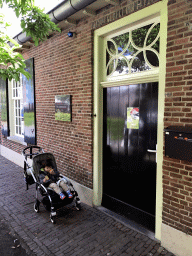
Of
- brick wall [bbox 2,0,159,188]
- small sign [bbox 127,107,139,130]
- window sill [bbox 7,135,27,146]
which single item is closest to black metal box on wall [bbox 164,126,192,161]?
small sign [bbox 127,107,139,130]

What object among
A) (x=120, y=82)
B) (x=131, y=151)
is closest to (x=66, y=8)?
(x=120, y=82)

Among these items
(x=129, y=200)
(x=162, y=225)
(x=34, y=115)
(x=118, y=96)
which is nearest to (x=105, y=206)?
(x=129, y=200)

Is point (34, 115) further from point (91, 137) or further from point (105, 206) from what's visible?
point (105, 206)

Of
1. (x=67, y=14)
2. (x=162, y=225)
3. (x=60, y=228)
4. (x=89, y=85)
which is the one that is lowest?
(x=60, y=228)

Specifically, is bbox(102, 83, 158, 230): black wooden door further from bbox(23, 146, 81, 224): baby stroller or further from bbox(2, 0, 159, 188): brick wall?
bbox(23, 146, 81, 224): baby stroller

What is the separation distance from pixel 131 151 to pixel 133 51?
1909mm

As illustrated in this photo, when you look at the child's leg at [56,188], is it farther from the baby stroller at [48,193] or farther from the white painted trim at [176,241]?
the white painted trim at [176,241]

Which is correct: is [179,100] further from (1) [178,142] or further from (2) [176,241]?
(2) [176,241]

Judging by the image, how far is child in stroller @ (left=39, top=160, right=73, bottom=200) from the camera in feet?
13.4

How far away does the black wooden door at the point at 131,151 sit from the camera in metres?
3.60

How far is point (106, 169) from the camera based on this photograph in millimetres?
4543

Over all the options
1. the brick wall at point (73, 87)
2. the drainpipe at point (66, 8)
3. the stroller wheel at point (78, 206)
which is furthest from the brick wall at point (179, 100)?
the stroller wheel at point (78, 206)

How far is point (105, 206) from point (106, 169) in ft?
2.72

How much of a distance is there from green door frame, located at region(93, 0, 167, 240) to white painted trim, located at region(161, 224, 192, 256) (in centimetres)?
16
